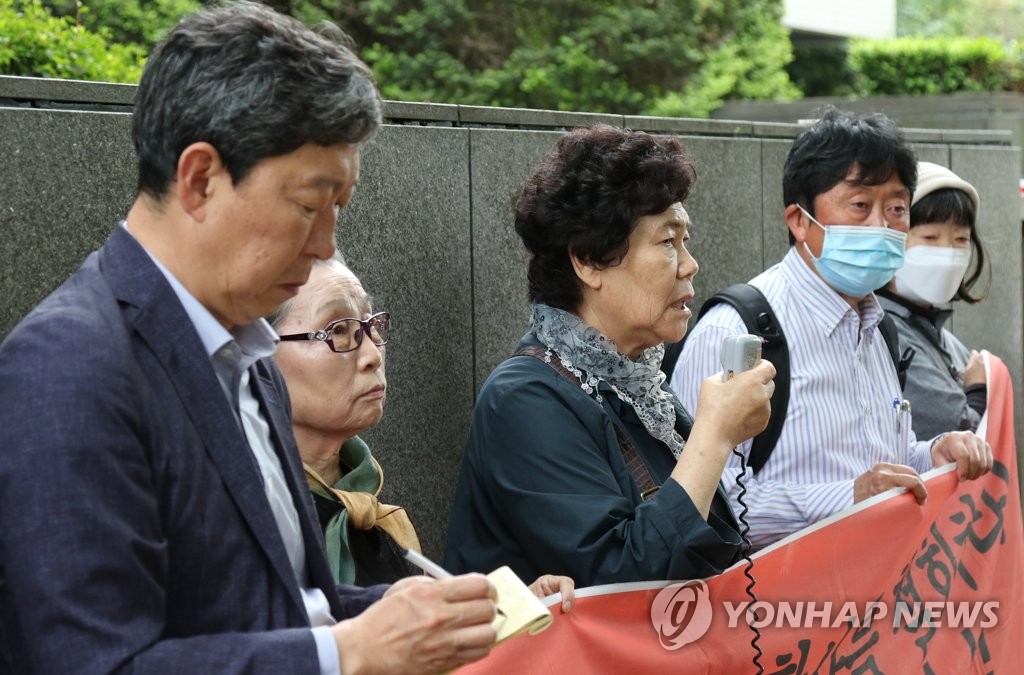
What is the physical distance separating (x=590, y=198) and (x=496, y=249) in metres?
1.44

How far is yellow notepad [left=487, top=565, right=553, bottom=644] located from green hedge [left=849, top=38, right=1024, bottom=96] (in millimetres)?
19402

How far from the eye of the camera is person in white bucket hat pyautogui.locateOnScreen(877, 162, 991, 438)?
541 centimetres

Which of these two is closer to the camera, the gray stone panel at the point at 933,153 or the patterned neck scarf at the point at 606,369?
the patterned neck scarf at the point at 606,369

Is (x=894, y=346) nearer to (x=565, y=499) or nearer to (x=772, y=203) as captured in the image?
(x=565, y=499)

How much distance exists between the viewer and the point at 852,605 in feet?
13.2

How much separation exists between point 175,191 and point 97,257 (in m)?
0.16

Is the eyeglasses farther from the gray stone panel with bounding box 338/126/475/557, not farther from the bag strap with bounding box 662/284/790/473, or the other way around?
the bag strap with bounding box 662/284/790/473

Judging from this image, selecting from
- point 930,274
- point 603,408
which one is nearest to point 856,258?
point 930,274

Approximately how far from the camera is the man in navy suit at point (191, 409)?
1.81 metres

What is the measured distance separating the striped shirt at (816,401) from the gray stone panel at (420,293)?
876 millimetres

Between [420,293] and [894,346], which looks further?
[894,346]

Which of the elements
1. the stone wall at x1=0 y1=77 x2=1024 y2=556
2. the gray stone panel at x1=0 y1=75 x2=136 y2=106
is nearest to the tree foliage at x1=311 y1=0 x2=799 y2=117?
the stone wall at x1=0 y1=77 x2=1024 y2=556

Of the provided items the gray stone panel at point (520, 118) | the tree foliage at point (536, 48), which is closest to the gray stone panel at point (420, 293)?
the gray stone panel at point (520, 118)

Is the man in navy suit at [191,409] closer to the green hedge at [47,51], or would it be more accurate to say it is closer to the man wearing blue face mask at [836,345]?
the man wearing blue face mask at [836,345]
